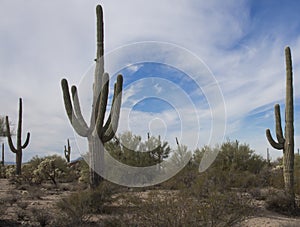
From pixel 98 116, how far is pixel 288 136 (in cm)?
686

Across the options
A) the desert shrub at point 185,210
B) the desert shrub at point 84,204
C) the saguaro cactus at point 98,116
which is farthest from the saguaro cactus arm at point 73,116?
the desert shrub at point 185,210

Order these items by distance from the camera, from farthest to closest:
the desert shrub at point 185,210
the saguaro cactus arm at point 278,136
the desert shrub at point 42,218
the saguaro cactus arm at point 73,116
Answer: the saguaro cactus arm at point 278,136, the saguaro cactus arm at point 73,116, the desert shrub at point 42,218, the desert shrub at point 185,210

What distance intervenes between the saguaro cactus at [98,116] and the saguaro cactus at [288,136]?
19.0ft

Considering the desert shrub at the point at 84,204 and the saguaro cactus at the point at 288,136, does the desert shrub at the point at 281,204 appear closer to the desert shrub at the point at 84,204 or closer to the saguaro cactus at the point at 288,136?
the saguaro cactus at the point at 288,136

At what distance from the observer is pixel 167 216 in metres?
7.18

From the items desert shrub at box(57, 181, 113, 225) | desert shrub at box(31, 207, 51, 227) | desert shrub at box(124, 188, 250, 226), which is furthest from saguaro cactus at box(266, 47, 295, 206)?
desert shrub at box(31, 207, 51, 227)

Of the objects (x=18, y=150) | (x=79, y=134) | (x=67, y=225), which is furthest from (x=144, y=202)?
(x=18, y=150)

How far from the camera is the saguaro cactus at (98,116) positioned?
1282 centimetres

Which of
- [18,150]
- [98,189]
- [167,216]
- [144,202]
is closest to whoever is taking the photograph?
[167,216]

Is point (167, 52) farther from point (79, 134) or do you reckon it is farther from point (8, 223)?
point (8, 223)

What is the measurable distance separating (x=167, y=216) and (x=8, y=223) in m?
5.12

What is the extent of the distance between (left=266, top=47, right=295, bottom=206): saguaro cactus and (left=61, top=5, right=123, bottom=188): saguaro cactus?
19.0 feet

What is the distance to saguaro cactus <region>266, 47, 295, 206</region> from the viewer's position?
43.4 ft

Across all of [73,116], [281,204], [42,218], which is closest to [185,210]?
[42,218]
